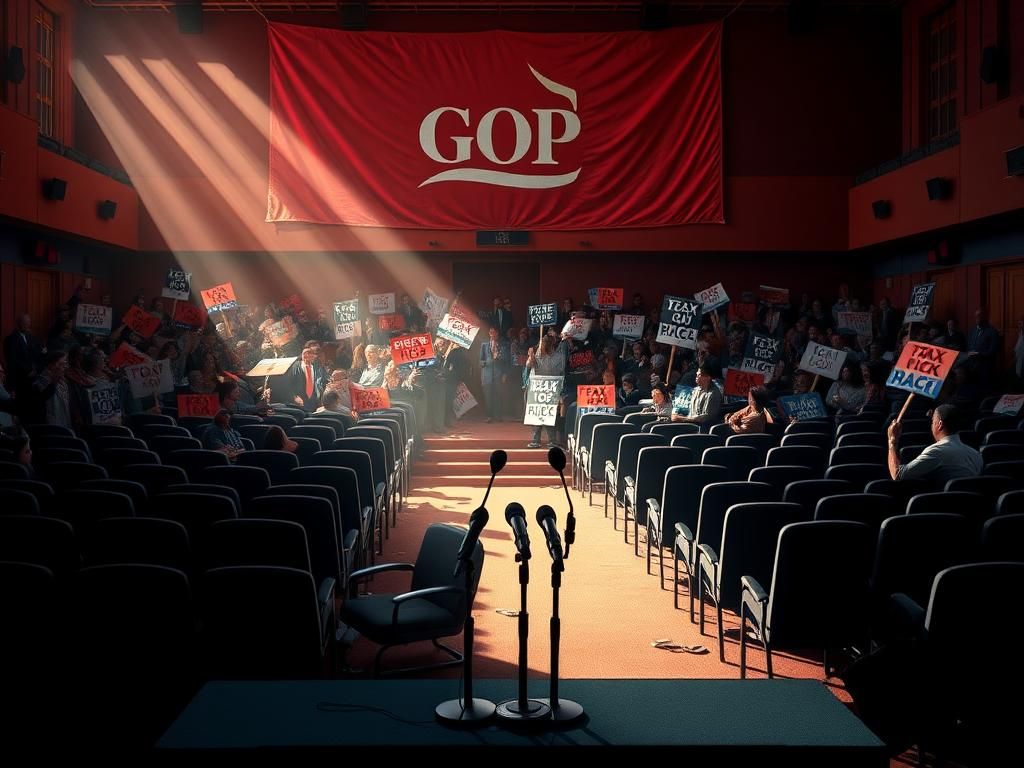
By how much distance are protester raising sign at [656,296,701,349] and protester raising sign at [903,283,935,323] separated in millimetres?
3774

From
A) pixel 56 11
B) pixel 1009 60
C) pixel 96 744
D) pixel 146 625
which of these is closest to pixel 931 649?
pixel 146 625

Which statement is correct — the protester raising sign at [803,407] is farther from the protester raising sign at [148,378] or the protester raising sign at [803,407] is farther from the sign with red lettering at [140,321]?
the sign with red lettering at [140,321]

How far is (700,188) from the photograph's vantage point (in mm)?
19375

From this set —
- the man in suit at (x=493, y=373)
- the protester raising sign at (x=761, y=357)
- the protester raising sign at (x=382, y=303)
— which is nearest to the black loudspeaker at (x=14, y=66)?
the protester raising sign at (x=382, y=303)

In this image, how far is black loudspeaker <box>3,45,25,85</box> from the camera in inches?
612

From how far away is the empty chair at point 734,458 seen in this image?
356 inches

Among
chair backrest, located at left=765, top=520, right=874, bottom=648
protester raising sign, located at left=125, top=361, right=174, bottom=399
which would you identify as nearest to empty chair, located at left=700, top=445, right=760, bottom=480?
chair backrest, located at left=765, top=520, right=874, bottom=648

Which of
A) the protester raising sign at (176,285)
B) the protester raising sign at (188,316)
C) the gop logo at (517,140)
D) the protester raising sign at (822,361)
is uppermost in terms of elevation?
the gop logo at (517,140)

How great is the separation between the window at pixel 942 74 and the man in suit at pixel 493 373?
8.64 meters

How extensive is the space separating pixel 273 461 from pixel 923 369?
624 cm

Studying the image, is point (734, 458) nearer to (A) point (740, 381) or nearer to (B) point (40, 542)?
(A) point (740, 381)

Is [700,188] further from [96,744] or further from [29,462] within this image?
[96,744]

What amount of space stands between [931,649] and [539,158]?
636 inches

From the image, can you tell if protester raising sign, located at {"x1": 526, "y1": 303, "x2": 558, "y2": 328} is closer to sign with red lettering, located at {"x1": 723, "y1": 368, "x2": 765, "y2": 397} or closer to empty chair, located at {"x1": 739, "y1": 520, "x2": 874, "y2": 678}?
sign with red lettering, located at {"x1": 723, "y1": 368, "x2": 765, "y2": 397}
